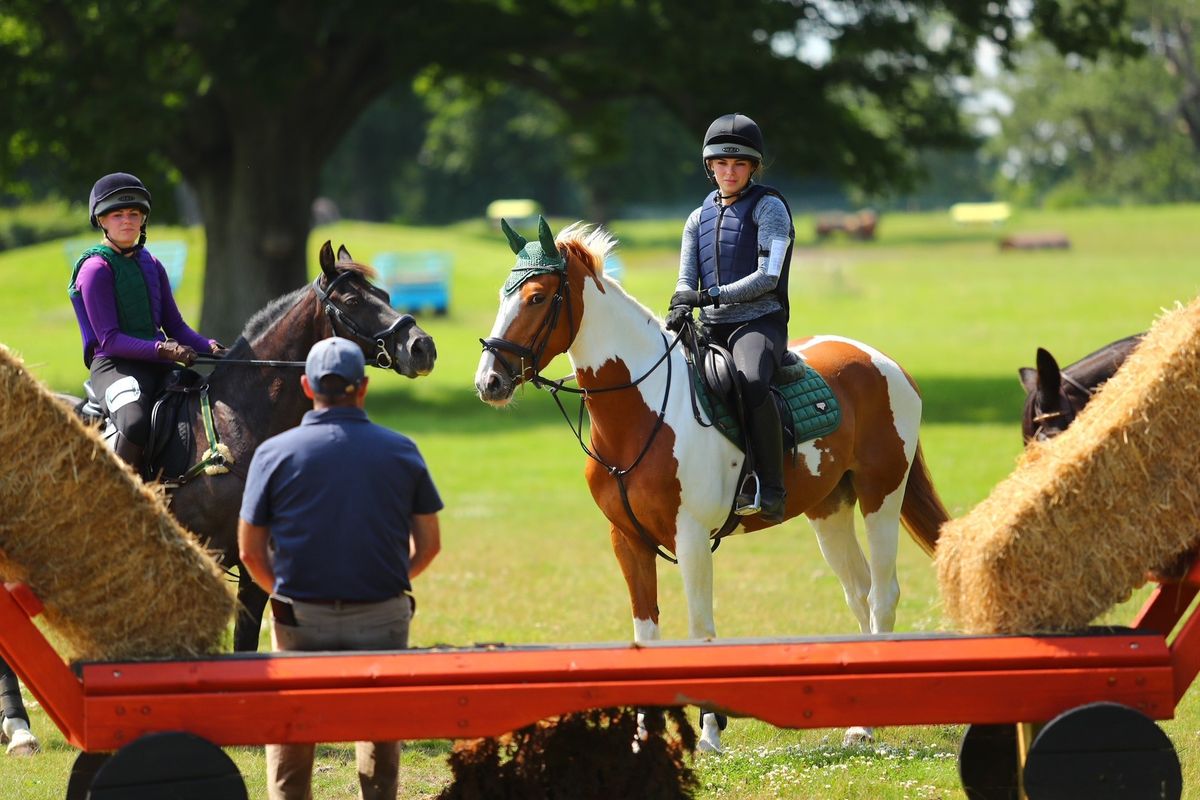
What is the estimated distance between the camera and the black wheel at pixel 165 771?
217 inches

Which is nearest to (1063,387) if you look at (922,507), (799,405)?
(922,507)

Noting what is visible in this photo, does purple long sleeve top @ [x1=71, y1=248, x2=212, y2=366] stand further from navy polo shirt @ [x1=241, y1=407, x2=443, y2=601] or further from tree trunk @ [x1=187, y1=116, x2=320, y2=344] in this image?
tree trunk @ [x1=187, y1=116, x2=320, y2=344]

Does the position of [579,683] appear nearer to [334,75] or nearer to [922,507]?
[922,507]

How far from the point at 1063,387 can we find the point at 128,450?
18.3 ft

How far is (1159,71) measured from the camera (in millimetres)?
82812

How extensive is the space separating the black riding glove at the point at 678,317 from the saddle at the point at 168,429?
8.60 feet

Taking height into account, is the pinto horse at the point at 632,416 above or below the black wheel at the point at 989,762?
above

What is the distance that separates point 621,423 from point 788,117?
18152 millimetres

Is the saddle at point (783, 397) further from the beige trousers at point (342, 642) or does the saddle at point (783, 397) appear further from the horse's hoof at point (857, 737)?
the beige trousers at point (342, 642)

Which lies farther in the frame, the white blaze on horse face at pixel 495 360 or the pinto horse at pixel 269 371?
the pinto horse at pixel 269 371

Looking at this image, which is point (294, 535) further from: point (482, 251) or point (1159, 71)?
point (1159, 71)

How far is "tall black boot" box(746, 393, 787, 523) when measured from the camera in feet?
25.5

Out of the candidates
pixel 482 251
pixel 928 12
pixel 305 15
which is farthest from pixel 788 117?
pixel 482 251

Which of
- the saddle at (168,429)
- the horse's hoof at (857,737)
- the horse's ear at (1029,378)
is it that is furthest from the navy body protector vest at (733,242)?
the saddle at (168,429)
